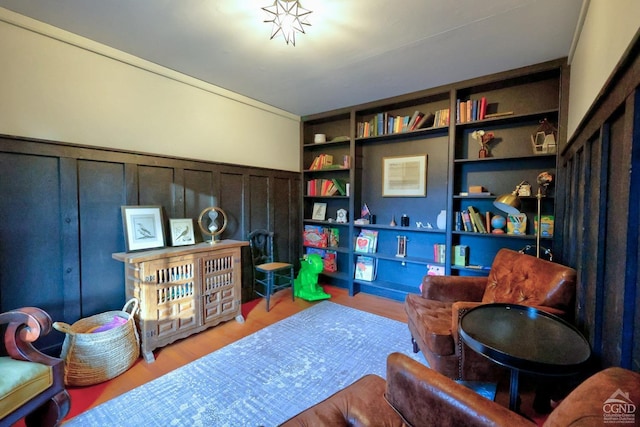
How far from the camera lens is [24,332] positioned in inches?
55.9

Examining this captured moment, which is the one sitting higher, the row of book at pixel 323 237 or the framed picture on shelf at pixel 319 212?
the framed picture on shelf at pixel 319 212

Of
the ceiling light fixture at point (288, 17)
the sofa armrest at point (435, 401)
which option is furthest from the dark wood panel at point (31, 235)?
the sofa armrest at point (435, 401)

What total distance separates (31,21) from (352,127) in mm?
3014

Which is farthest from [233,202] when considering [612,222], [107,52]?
[612,222]

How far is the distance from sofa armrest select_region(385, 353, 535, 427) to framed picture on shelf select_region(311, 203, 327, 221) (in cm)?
305

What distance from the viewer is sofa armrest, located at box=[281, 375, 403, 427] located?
1.01m

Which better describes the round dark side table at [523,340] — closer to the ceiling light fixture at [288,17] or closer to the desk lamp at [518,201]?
the desk lamp at [518,201]

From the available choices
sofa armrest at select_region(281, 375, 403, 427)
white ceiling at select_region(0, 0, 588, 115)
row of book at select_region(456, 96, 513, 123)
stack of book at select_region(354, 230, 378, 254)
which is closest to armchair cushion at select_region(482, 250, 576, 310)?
sofa armrest at select_region(281, 375, 403, 427)

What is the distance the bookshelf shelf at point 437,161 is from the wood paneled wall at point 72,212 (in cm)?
201

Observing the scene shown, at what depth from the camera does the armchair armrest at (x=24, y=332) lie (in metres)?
1.39

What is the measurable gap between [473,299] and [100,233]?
319 centimetres

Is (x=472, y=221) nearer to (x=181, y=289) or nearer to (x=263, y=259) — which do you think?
(x=263, y=259)

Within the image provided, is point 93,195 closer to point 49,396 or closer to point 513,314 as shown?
point 49,396

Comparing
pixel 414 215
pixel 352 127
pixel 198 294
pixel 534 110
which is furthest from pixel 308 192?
pixel 534 110
